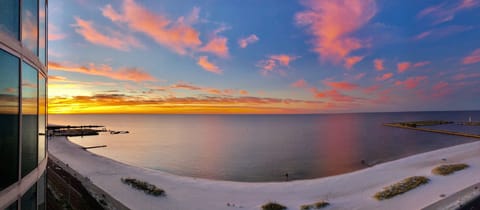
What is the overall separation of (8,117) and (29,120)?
1.31 metres

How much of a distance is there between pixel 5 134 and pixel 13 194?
1.05 meters

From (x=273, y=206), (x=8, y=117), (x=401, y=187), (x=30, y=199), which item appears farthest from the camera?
(x=401, y=187)

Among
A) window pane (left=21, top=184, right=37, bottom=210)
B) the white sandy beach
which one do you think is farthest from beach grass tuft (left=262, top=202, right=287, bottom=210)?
window pane (left=21, top=184, right=37, bottom=210)

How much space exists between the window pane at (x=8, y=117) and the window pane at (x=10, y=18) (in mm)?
381

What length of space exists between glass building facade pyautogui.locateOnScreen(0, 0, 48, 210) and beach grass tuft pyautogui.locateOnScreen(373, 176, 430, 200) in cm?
2387

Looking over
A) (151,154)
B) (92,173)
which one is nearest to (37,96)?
(92,173)

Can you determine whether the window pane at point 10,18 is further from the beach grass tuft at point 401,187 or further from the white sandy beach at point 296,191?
the beach grass tuft at point 401,187

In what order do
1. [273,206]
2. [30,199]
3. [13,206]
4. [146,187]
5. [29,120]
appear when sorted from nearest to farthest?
[13,206] → [29,120] → [30,199] → [273,206] → [146,187]

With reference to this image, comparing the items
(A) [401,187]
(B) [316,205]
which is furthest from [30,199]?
(A) [401,187]

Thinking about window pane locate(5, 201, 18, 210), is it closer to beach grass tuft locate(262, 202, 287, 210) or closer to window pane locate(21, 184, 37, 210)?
window pane locate(21, 184, 37, 210)

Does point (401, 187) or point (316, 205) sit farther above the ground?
point (401, 187)

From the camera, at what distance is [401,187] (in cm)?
2447

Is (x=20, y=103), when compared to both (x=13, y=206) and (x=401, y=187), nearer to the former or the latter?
(x=13, y=206)

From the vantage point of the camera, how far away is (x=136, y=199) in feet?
76.0
